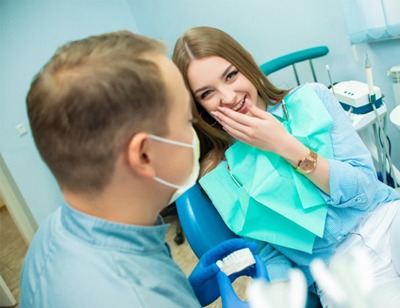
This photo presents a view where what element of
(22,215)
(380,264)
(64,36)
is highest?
(64,36)

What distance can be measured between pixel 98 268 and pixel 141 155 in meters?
0.18

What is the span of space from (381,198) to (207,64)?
0.67 meters

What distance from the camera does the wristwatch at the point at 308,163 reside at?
91 centimetres

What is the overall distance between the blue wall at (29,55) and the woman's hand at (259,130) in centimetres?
207

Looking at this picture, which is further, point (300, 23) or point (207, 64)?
point (300, 23)

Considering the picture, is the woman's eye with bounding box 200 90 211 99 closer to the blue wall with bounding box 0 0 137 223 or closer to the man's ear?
the man's ear

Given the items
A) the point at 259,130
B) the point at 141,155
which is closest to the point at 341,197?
the point at 259,130

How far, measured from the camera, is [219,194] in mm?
1012

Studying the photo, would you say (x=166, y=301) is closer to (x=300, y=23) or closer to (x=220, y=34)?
(x=220, y=34)

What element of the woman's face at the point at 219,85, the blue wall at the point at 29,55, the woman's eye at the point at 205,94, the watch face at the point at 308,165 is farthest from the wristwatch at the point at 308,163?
the blue wall at the point at 29,55

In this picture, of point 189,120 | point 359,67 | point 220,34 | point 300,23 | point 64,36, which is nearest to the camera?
point 189,120

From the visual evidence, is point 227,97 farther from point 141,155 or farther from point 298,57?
point 298,57

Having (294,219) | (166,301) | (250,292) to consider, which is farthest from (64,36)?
(250,292)

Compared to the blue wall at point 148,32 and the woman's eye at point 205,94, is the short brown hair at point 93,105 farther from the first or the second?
the blue wall at point 148,32
